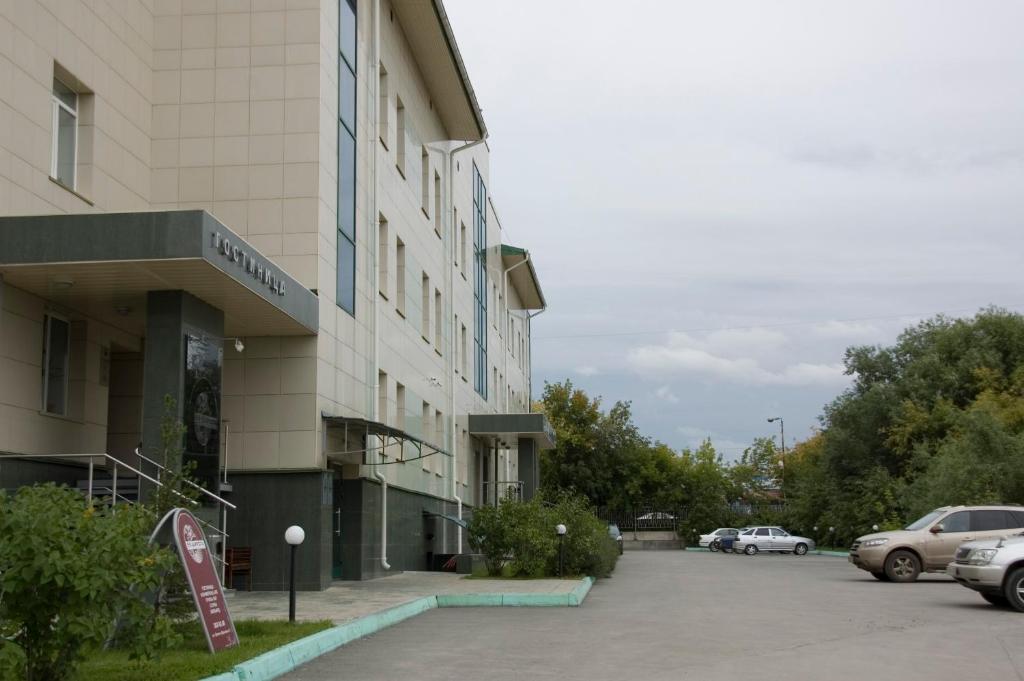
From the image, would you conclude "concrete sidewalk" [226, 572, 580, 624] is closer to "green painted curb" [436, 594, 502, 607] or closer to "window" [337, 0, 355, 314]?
"green painted curb" [436, 594, 502, 607]

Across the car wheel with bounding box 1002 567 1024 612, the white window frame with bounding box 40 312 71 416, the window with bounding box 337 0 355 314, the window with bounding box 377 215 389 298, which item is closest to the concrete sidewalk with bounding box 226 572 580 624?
the white window frame with bounding box 40 312 71 416

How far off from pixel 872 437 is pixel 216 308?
42.0 metres

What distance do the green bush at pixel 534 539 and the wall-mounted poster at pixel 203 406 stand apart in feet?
22.2

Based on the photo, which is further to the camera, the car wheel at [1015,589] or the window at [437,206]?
the window at [437,206]

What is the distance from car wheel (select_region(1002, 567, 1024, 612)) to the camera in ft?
53.0

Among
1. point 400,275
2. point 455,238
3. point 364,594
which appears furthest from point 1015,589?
point 455,238

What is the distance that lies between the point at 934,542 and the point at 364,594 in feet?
43.3

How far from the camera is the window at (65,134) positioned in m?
16.7

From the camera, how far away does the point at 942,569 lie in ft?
78.4

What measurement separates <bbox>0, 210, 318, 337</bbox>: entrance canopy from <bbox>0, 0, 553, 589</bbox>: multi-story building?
0.03 m

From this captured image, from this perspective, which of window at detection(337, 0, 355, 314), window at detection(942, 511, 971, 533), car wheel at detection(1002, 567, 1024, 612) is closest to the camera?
car wheel at detection(1002, 567, 1024, 612)

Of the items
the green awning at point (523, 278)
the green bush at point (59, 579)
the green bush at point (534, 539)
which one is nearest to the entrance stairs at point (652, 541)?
the green awning at point (523, 278)

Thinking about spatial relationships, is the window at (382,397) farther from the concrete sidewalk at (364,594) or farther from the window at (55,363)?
the window at (55,363)

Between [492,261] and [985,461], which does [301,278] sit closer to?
[985,461]
